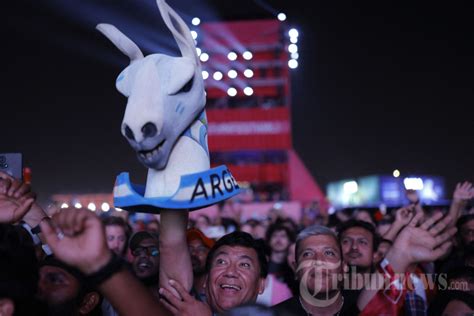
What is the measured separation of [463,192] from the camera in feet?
18.5

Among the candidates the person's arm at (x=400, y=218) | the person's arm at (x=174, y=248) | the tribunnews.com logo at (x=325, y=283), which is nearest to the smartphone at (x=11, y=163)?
the person's arm at (x=174, y=248)

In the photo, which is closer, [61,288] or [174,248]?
[174,248]

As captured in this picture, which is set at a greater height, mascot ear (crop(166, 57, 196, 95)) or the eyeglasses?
mascot ear (crop(166, 57, 196, 95))

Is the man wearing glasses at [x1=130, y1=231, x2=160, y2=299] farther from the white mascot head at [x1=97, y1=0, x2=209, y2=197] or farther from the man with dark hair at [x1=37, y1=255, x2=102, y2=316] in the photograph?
the white mascot head at [x1=97, y1=0, x2=209, y2=197]

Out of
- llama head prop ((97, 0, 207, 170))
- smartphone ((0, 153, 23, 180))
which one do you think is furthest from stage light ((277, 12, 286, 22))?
llama head prop ((97, 0, 207, 170))

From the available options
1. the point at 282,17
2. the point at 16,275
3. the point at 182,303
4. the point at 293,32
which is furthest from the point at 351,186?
the point at 16,275

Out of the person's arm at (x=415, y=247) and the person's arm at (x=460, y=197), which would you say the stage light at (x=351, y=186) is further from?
the person's arm at (x=415, y=247)

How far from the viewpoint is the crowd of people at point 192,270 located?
72.7 inches

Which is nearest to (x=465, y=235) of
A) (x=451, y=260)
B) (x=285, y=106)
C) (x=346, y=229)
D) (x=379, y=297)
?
(x=451, y=260)

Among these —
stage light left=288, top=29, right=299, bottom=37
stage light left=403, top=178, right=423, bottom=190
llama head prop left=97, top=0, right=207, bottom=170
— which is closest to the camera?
llama head prop left=97, top=0, right=207, bottom=170

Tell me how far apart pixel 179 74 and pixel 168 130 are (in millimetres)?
253

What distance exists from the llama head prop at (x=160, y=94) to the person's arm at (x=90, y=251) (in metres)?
0.67

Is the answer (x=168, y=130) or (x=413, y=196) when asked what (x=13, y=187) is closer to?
(x=168, y=130)

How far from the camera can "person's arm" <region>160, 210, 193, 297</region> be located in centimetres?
265
